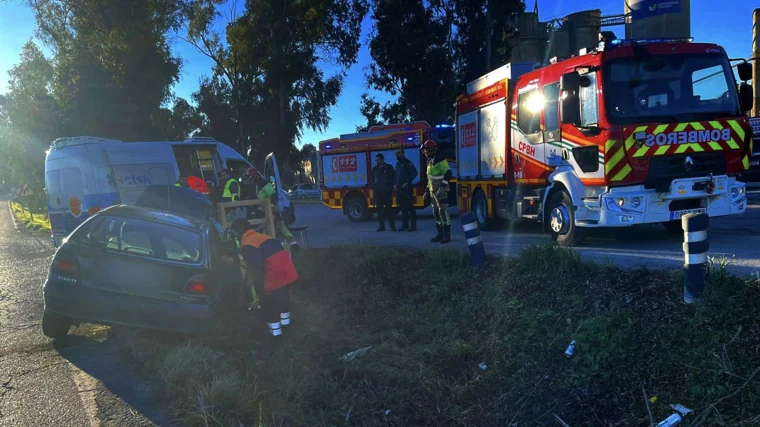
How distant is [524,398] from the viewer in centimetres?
379

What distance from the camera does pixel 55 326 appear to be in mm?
5449

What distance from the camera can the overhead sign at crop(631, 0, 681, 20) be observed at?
80.8 ft

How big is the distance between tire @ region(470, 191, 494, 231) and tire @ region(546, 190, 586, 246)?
2.71 meters

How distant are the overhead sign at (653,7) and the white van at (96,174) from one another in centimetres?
2199

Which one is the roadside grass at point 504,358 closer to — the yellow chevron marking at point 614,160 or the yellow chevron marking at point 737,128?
the yellow chevron marking at point 614,160

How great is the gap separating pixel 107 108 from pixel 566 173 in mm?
17361

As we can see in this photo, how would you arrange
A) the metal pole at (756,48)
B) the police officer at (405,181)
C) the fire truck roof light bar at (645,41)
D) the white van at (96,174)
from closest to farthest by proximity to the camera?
the fire truck roof light bar at (645,41), the white van at (96,174), the police officer at (405,181), the metal pole at (756,48)

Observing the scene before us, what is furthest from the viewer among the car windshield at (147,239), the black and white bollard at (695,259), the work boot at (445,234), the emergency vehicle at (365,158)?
the emergency vehicle at (365,158)

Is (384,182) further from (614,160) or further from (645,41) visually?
(645,41)

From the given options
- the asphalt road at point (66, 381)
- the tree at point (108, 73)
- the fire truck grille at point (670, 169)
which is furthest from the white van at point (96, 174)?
the tree at point (108, 73)

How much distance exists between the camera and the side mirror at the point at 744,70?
7340mm

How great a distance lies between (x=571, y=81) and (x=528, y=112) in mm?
1737

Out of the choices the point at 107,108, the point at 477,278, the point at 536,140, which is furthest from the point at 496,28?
the point at 477,278

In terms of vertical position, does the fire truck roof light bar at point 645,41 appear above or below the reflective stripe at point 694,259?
above
